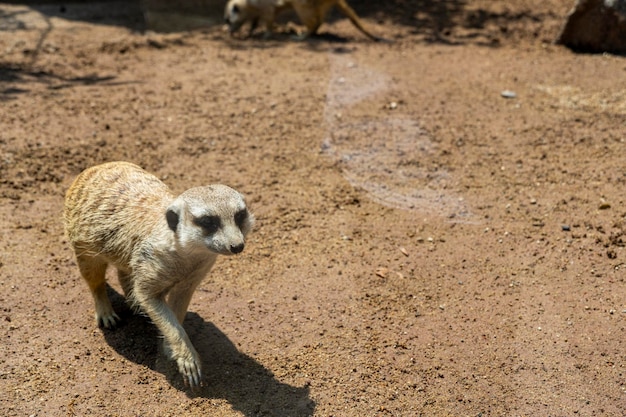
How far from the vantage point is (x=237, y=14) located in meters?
9.65

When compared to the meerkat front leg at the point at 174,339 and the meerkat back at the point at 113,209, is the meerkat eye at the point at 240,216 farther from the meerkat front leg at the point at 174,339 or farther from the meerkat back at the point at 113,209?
the meerkat front leg at the point at 174,339

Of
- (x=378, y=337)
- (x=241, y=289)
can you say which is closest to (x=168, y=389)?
(x=241, y=289)

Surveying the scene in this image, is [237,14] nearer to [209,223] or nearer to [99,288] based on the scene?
[99,288]

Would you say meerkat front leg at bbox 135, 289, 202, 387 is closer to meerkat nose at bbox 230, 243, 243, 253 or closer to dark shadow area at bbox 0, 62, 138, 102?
meerkat nose at bbox 230, 243, 243, 253

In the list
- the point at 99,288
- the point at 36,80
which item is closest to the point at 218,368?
the point at 99,288

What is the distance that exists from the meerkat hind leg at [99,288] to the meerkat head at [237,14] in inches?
244

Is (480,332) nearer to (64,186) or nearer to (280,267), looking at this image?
(280,267)

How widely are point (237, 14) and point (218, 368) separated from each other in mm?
6755

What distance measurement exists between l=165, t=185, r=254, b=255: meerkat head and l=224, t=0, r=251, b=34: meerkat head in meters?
6.54

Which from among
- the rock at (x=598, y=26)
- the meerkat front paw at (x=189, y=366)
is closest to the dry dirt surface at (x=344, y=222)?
the meerkat front paw at (x=189, y=366)

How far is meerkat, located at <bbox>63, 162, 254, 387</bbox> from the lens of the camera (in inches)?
137

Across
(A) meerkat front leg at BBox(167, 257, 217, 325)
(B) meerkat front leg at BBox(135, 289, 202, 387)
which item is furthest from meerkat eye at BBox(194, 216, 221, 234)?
(B) meerkat front leg at BBox(135, 289, 202, 387)

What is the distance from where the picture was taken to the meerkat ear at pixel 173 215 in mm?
3535

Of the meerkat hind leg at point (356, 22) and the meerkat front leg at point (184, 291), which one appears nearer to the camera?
the meerkat front leg at point (184, 291)
